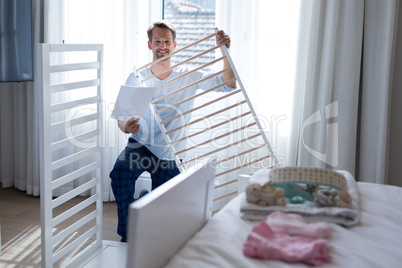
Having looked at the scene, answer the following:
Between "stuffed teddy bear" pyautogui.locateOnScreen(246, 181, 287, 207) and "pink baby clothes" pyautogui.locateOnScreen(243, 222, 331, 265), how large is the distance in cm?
18

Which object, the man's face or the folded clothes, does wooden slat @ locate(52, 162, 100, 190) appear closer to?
the man's face

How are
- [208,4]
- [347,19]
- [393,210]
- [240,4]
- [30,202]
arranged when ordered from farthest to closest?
[30,202]
[208,4]
[240,4]
[347,19]
[393,210]

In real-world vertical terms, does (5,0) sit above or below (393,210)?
above

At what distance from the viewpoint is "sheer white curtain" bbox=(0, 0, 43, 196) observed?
3.58 meters

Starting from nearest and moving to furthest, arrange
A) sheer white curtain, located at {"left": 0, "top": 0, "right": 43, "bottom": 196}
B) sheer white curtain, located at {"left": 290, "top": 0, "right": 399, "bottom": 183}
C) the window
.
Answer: sheer white curtain, located at {"left": 290, "top": 0, "right": 399, "bottom": 183}
the window
sheer white curtain, located at {"left": 0, "top": 0, "right": 43, "bottom": 196}

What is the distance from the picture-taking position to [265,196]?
1550mm

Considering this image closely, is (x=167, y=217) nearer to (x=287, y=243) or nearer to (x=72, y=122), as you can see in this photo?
(x=287, y=243)

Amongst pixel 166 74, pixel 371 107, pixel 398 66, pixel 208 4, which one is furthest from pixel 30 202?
pixel 398 66

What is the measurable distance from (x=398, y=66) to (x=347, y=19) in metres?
0.43

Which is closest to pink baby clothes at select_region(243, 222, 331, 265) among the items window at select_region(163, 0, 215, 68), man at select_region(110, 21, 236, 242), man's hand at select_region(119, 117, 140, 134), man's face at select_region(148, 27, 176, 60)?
man's hand at select_region(119, 117, 140, 134)

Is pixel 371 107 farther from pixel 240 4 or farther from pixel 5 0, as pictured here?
pixel 5 0

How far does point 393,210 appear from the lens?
165cm

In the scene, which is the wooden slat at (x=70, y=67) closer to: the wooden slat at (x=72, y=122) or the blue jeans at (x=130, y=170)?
the wooden slat at (x=72, y=122)

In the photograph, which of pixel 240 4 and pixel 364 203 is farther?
pixel 240 4
